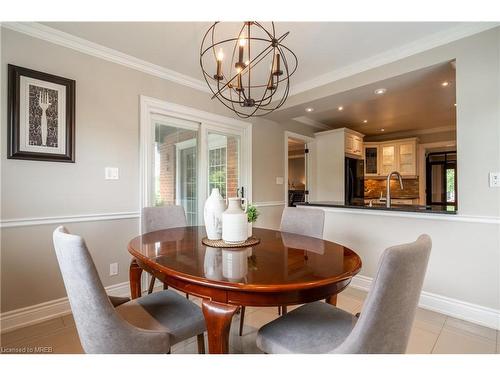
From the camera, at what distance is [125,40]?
2.20m

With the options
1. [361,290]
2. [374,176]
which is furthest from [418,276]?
[374,176]

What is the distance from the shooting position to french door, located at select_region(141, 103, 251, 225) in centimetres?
273

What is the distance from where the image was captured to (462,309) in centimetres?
203

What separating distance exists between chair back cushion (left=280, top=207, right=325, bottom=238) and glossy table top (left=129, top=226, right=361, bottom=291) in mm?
247

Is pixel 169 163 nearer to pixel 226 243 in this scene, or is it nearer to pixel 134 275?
pixel 134 275

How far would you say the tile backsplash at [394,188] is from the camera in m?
5.52

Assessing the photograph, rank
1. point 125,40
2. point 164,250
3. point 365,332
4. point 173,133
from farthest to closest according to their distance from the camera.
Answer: point 173,133 → point 125,40 → point 164,250 → point 365,332

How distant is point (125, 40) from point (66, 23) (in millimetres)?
430

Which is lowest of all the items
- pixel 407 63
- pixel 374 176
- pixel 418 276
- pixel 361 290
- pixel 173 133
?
pixel 361 290

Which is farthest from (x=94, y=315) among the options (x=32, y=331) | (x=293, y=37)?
(x=293, y=37)

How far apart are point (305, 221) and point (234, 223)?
79cm

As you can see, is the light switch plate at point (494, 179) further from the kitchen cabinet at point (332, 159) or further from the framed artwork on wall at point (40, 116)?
the framed artwork on wall at point (40, 116)

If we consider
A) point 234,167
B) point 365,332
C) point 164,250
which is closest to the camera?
point 365,332
